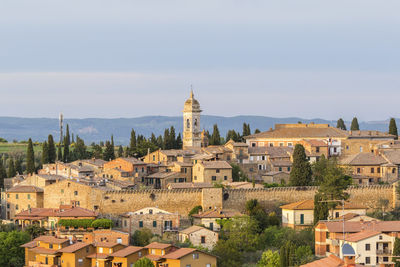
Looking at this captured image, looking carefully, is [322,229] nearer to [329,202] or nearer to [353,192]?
[329,202]

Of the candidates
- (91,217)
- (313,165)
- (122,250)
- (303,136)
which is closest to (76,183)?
(91,217)

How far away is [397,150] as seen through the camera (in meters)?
85.9

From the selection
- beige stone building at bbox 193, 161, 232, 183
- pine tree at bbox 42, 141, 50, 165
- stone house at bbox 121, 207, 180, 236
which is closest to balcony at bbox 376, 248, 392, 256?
stone house at bbox 121, 207, 180, 236

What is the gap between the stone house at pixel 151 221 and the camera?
6869cm

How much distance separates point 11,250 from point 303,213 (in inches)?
862

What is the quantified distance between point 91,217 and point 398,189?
2462cm

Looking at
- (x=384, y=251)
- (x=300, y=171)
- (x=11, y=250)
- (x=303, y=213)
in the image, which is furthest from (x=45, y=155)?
(x=384, y=251)

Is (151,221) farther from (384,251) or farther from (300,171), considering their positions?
(384,251)

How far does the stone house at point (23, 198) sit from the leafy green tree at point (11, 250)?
231 inches

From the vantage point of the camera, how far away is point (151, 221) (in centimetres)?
6906

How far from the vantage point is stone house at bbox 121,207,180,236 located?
6869 centimetres

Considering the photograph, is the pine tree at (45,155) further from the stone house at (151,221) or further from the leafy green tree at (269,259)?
the leafy green tree at (269,259)

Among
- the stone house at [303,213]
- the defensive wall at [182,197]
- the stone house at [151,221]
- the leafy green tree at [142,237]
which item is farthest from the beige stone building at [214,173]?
the leafy green tree at [142,237]

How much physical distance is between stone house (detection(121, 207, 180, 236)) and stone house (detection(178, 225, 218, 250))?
2.02 meters
